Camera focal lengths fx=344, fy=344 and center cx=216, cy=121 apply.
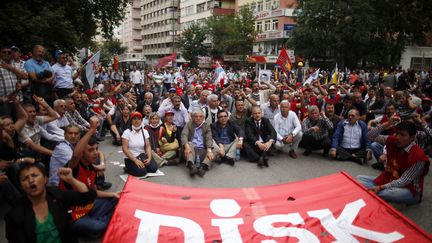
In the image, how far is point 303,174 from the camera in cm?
711

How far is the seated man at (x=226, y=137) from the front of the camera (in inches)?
300

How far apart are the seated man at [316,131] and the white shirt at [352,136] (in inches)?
16.4

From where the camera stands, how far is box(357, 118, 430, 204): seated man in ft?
15.6

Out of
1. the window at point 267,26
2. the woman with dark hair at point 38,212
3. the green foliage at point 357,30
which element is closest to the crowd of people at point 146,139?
the woman with dark hair at point 38,212

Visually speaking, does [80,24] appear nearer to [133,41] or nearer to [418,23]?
[418,23]

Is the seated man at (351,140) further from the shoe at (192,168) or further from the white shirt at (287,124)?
the shoe at (192,168)

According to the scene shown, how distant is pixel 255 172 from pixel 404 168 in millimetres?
2969

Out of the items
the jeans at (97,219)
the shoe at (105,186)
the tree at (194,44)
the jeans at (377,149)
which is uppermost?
the tree at (194,44)

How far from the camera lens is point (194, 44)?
57250 mm

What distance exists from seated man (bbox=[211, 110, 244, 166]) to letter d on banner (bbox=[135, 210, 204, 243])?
3.64 meters

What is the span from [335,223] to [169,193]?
2128 mm

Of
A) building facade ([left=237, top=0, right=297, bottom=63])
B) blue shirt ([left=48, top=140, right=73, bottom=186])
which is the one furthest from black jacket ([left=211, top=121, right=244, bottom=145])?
building facade ([left=237, top=0, right=297, bottom=63])

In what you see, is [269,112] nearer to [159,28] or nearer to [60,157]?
[60,157]

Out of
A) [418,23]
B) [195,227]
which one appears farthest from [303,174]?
[418,23]
